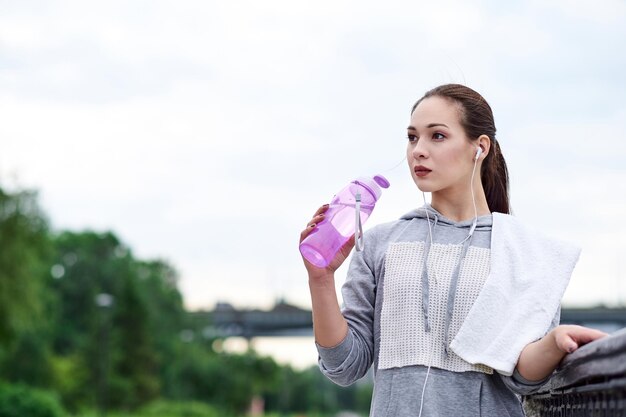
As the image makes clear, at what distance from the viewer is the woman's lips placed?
10.5 ft

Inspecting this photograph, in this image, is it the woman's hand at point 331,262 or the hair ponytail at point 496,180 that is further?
the hair ponytail at point 496,180

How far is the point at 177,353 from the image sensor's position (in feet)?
246

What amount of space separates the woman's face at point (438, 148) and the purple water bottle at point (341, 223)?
0.14m

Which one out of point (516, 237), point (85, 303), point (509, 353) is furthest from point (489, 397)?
point (85, 303)

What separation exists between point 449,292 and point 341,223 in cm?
33

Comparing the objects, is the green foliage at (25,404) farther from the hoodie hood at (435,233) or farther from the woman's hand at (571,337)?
the woman's hand at (571,337)

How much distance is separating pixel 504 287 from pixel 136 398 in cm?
6066

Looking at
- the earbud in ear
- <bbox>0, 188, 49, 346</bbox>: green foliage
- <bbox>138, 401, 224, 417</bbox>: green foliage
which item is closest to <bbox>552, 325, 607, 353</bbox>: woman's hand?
the earbud in ear

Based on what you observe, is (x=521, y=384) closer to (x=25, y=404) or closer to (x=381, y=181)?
(x=381, y=181)

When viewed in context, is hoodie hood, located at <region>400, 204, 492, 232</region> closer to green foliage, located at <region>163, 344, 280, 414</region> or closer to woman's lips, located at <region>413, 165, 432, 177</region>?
woman's lips, located at <region>413, 165, 432, 177</region>

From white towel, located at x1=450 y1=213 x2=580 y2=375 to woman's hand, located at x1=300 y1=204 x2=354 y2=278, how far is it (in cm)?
38

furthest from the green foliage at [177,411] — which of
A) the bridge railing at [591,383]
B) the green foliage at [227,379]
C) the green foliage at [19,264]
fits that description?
the bridge railing at [591,383]

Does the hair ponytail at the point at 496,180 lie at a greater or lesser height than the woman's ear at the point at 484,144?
lesser

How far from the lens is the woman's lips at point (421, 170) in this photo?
10.5 feet
